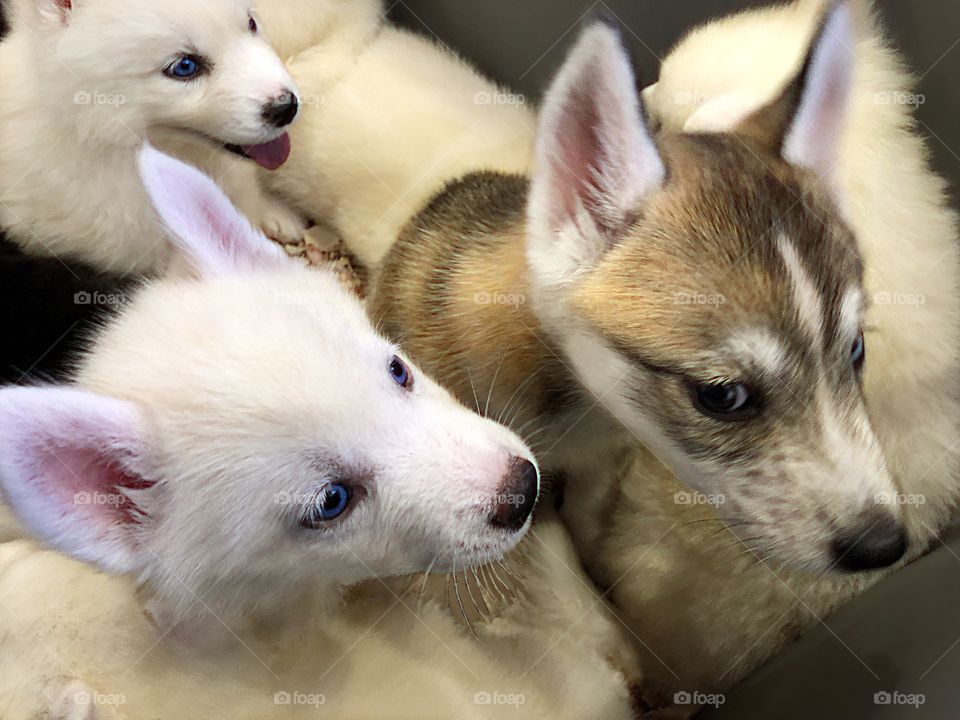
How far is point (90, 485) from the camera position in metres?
1.17

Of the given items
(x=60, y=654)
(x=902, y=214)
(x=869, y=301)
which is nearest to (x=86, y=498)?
(x=60, y=654)

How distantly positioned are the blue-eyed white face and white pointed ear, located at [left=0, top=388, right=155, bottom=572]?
1.11 metres

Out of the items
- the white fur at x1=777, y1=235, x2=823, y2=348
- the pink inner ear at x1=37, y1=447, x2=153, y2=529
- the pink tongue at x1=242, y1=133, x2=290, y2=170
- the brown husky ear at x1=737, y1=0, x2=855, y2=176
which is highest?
the brown husky ear at x1=737, y1=0, x2=855, y2=176

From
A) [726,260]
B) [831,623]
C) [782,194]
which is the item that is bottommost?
[831,623]

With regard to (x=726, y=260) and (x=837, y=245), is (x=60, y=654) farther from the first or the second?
(x=837, y=245)

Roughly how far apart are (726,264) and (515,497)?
1.77ft

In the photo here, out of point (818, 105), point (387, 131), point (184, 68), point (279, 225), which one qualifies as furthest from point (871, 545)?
point (279, 225)

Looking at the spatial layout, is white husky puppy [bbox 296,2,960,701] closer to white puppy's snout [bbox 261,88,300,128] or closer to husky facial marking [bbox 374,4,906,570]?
husky facial marking [bbox 374,4,906,570]

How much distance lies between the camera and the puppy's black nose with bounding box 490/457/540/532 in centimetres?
126

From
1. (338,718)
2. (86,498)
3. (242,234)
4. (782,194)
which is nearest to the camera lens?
(86,498)

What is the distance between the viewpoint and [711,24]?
2.10m

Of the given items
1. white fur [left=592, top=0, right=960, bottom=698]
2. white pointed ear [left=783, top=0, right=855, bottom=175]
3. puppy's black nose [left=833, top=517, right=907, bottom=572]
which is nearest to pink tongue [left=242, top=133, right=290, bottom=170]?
white fur [left=592, top=0, right=960, bottom=698]

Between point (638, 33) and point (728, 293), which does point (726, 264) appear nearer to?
point (728, 293)

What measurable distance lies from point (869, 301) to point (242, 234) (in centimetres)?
127
